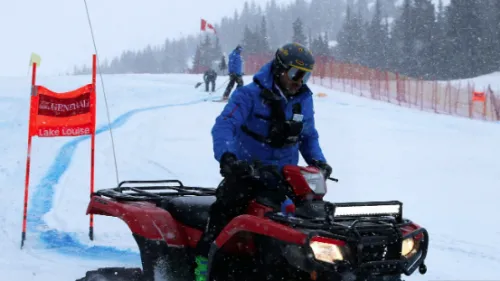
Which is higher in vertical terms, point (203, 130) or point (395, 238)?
point (395, 238)

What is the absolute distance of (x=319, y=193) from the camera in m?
3.63

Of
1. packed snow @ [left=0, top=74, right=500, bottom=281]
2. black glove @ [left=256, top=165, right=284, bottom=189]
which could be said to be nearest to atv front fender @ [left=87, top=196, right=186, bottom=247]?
black glove @ [left=256, top=165, right=284, bottom=189]

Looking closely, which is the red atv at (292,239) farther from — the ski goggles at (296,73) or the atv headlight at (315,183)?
the ski goggles at (296,73)

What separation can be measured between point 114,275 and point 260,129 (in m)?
1.79

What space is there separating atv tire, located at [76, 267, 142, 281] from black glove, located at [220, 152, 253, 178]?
149 centimetres

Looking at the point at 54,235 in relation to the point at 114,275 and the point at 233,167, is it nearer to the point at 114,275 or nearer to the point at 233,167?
the point at 114,275

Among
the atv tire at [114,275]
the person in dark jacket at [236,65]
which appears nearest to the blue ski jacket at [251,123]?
the atv tire at [114,275]

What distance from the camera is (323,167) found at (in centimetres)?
409

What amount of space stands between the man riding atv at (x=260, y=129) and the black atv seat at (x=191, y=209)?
170 millimetres

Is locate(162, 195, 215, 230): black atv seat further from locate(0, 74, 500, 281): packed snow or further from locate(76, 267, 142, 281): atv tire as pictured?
locate(0, 74, 500, 281): packed snow

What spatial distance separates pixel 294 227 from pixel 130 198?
189 centimetres

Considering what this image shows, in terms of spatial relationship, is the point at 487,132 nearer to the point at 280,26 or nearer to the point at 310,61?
the point at 310,61

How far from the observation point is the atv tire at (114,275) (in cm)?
477

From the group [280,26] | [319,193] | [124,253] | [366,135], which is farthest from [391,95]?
[280,26]
